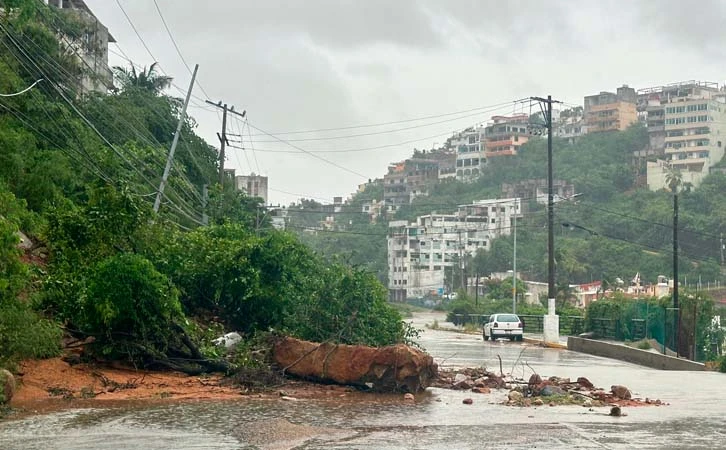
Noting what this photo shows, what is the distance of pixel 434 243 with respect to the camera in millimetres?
159250

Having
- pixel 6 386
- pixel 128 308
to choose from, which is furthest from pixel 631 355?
pixel 6 386

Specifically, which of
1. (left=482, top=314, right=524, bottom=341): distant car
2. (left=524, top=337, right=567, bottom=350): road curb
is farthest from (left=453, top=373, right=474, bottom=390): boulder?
(left=482, top=314, right=524, bottom=341): distant car

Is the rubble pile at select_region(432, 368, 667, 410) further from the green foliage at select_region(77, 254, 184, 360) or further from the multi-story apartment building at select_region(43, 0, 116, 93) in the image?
the multi-story apartment building at select_region(43, 0, 116, 93)

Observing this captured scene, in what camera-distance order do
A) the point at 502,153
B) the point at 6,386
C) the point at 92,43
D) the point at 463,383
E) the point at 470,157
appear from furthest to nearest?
1. the point at 470,157
2. the point at 502,153
3. the point at 92,43
4. the point at 463,383
5. the point at 6,386

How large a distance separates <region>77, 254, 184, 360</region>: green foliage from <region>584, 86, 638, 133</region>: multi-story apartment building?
169 meters

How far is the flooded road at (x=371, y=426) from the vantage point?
15.1 m

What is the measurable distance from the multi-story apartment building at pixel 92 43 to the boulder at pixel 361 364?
109 ft

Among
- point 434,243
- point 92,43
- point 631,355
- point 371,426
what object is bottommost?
point 371,426

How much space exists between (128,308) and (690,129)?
157001 millimetres

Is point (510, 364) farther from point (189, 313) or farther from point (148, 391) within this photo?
point (148, 391)

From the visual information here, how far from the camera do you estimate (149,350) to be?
22.7 metres

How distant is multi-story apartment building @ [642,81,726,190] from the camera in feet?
535

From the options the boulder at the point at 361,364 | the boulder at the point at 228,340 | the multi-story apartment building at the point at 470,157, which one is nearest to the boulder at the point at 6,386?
the boulder at the point at 361,364

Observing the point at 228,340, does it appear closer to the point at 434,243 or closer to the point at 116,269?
the point at 116,269
